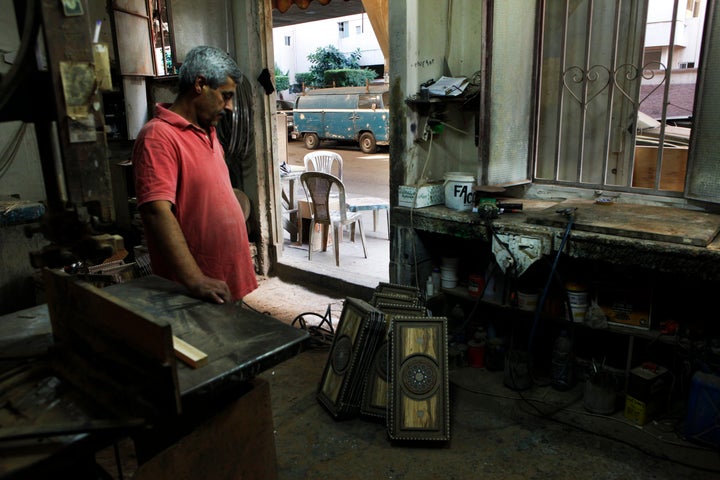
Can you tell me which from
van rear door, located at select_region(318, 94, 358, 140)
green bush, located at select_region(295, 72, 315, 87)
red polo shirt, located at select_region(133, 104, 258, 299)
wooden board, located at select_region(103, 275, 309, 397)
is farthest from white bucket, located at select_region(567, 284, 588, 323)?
green bush, located at select_region(295, 72, 315, 87)

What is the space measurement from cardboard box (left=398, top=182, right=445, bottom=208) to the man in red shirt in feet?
3.98

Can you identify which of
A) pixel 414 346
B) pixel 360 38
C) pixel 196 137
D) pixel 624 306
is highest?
pixel 360 38

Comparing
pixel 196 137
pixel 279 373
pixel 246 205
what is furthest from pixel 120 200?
pixel 196 137

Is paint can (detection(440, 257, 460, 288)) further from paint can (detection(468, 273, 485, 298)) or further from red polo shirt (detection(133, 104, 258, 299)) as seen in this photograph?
red polo shirt (detection(133, 104, 258, 299))

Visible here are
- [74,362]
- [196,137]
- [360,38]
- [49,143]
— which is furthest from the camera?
[360,38]

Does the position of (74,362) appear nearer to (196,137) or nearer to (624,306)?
(196,137)

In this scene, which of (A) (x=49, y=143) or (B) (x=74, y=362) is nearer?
(A) (x=49, y=143)

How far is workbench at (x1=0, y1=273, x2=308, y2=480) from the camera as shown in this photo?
1.10 m

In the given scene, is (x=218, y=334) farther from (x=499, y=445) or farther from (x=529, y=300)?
(x=529, y=300)

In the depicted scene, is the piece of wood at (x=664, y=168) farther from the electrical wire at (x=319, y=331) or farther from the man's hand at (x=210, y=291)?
the man's hand at (x=210, y=291)

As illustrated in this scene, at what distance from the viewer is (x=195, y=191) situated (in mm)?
2223

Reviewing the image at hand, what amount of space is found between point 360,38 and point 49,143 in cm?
2348

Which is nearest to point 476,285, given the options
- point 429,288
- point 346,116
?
point 429,288

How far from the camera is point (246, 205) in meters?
4.88
